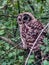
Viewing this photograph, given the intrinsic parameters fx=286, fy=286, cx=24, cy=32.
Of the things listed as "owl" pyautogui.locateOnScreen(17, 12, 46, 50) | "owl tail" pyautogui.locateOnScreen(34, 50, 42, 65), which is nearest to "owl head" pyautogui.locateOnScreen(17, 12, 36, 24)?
"owl" pyautogui.locateOnScreen(17, 12, 46, 50)

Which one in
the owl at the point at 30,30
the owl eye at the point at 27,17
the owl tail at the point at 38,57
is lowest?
the owl tail at the point at 38,57

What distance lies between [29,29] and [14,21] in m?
0.33

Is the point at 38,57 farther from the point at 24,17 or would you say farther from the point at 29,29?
the point at 24,17

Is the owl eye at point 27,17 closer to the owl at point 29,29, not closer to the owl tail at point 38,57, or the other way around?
the owl at point 29,29

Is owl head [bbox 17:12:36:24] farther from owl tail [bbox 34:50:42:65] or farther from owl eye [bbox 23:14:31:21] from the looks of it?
owl tail [bbox 34:50:42:65]

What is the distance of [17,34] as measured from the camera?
3.32m

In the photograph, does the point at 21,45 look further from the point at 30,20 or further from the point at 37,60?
the point at 30,20

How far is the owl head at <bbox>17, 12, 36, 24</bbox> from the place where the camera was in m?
3.29

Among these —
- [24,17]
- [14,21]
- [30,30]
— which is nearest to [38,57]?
[30,30]

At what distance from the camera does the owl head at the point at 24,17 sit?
10.8 ft

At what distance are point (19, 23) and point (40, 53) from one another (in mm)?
763

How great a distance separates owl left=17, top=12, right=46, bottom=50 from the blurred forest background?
0.06 meters

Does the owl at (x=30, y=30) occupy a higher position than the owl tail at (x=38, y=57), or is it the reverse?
the owl at (x=30, y=30)

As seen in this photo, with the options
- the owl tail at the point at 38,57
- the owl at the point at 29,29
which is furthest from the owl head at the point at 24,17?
the owl tail at the point at 38,57
